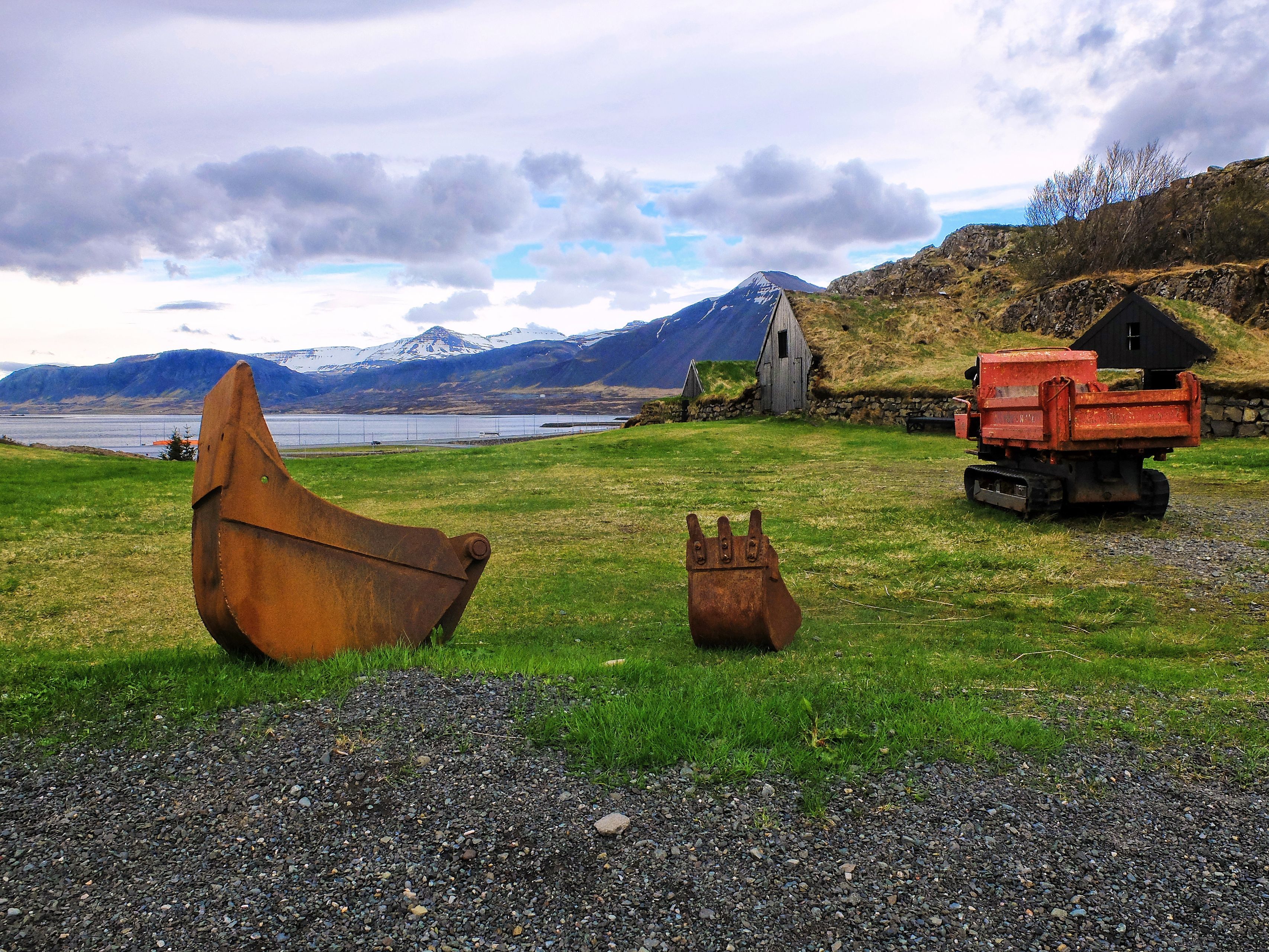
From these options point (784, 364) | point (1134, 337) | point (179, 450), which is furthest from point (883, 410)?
point (179, 450)

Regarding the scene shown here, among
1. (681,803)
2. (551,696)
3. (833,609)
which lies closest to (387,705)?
(551,696)

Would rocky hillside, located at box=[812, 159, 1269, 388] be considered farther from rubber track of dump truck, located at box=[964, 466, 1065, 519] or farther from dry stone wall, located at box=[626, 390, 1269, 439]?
rubber track of dump truck, located at box=[964, 466, 1065, 519]

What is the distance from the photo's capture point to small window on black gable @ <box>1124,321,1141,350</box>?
30438mm

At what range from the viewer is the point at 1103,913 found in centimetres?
322

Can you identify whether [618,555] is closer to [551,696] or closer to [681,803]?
[551,696]

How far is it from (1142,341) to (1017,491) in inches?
846

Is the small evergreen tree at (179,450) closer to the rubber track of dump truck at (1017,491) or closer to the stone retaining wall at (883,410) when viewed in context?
the stone retaining wall at (883,410)

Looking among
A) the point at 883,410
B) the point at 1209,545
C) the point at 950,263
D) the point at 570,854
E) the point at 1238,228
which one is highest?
the point at 950,263

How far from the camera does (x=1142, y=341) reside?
→ 30.3m

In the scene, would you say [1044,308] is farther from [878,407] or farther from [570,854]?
→ [570,854]

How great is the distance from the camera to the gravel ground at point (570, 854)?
10.5ft

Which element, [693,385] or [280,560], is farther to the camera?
[693,385]

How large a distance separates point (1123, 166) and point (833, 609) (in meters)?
54.8

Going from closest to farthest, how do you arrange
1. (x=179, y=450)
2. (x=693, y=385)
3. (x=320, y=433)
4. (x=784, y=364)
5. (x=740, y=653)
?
(x=740, y=653)
(x=179, y=450)
(x=784, y=364)
(x=693, y=385)
(x=320, y=433)
